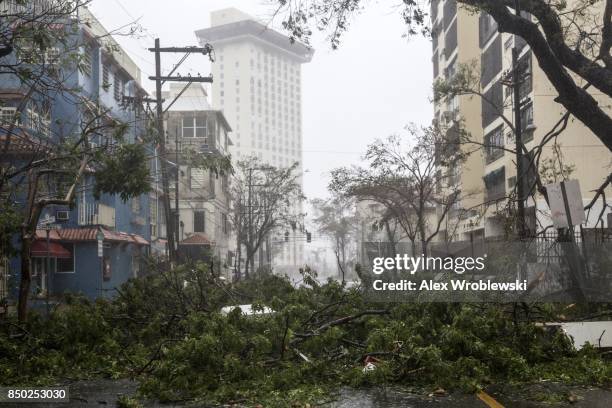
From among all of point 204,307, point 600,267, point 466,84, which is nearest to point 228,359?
point 204,307

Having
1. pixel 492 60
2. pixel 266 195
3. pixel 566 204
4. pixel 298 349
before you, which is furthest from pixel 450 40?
pixel 298 349

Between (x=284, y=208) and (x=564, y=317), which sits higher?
(x=284, y=208)

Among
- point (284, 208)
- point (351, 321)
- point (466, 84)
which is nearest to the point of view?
point (351, 321)

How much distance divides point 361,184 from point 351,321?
26634mm

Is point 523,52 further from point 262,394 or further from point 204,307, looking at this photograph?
point 262,394

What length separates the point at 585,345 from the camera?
32.1 feet

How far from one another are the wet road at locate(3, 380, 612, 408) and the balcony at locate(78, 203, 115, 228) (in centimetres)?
2281

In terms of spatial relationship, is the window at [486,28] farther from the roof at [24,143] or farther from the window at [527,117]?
the roof at [24,143]

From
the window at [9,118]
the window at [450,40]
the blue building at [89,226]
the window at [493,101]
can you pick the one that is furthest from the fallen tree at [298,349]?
the window at [450,40]

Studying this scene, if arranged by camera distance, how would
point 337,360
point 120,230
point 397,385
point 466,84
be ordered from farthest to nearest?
point 120,230 < point 466,84 < point 337,360 < point 397,385

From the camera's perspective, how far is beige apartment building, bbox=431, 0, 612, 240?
33.5m

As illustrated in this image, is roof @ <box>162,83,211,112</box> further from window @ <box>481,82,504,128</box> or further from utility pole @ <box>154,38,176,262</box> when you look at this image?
utility pole @ <box>154,38,176,262</box>

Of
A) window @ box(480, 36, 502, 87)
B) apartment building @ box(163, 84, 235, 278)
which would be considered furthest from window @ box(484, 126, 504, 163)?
apartment building @ box(163, 84, 235, 278)

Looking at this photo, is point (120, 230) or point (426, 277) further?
point (120, 230)
